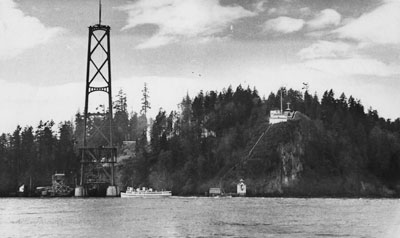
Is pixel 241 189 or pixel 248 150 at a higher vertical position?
pixel 248 150

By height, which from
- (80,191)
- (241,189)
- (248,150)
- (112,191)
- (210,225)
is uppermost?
(248,150)

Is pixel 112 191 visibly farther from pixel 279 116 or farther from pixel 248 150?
pixel 279 116

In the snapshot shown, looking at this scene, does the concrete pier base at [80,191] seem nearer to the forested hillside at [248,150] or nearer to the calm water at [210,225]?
the forested hillside at [248,150]

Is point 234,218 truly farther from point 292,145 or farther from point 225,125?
point 225,125

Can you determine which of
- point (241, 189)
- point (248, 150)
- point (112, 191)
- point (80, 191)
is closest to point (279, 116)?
point (248, 150)

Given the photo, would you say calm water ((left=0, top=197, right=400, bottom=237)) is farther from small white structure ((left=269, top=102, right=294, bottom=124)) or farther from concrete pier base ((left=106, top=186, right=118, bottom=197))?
small white structure ((left=269, top=102, right=294, bottom=124))

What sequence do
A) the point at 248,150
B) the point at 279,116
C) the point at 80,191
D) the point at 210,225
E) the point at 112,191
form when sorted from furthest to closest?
the point at 279,116 < the point at 248,150 < the point at 80,191 < the point at 112,191 < the point at 210,225

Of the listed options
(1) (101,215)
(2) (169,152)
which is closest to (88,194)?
(2) (169,152)

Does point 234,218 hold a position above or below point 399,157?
below

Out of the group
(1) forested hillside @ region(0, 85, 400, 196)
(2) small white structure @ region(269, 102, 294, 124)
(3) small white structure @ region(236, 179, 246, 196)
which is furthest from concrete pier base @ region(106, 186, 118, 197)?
(2) small white structure @ region(269, 102, 294, 124)
